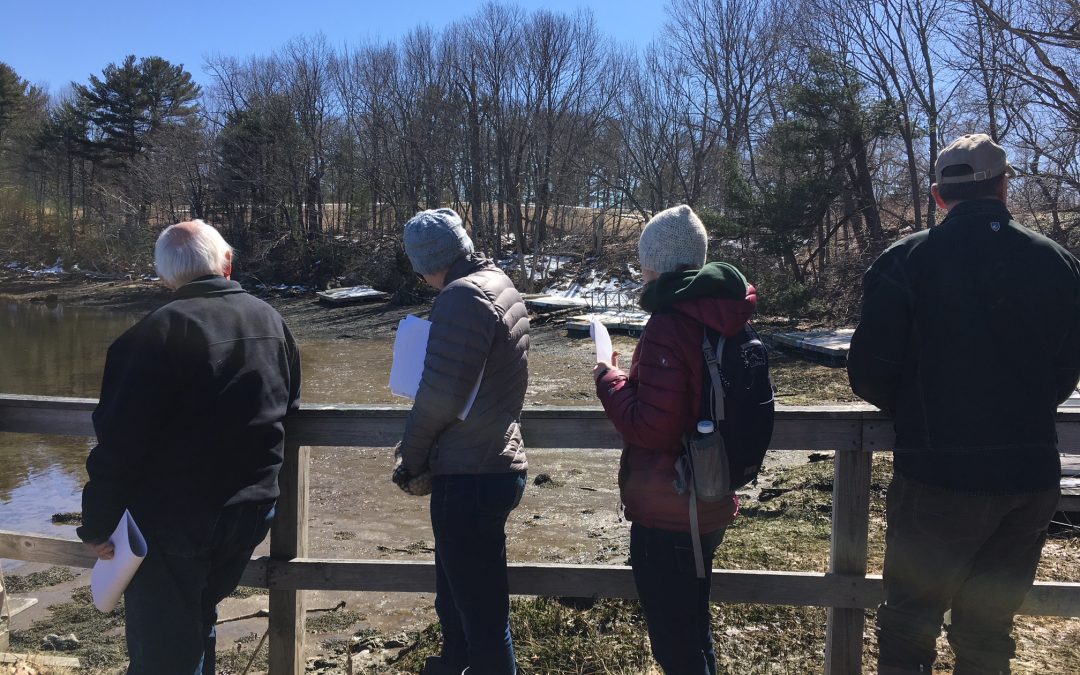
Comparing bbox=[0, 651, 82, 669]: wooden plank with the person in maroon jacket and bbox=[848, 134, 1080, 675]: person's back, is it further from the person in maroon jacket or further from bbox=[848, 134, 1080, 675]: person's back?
bbox=[848, 134, 1080, 675]: person's back

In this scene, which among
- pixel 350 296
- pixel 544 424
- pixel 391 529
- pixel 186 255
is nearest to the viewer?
pixel 186 255

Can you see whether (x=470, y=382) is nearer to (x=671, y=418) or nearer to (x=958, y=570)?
(x=671, y=418)

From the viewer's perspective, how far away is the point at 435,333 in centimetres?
238

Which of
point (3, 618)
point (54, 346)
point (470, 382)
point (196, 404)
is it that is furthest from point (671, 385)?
point (54, 346)

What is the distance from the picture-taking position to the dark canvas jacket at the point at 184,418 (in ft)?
7.21

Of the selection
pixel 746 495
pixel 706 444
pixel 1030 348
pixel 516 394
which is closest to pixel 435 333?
pixel 516 394

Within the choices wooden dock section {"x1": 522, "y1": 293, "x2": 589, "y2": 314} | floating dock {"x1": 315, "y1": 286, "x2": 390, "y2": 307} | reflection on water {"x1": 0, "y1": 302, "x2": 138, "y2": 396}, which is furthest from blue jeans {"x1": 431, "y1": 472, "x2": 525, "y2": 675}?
floating dock {"x1": 315, "y1": 286, "x2": 390, "y2": 307}

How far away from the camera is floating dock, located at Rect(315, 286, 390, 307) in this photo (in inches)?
1169

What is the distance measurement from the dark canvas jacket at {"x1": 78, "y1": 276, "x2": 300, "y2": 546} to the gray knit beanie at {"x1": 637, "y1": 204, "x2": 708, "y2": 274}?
3.67 feet

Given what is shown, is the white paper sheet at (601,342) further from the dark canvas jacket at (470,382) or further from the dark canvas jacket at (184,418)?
the dark canvas jacket at (184,418)

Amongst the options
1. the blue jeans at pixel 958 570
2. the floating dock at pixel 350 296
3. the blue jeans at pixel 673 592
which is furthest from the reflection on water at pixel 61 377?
the blue jeans at pixel 958 570

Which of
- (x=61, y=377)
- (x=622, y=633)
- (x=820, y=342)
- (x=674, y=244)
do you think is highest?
(x=674, y=244)

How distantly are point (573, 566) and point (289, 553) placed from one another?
0.99 meters

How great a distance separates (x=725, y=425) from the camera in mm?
2244
